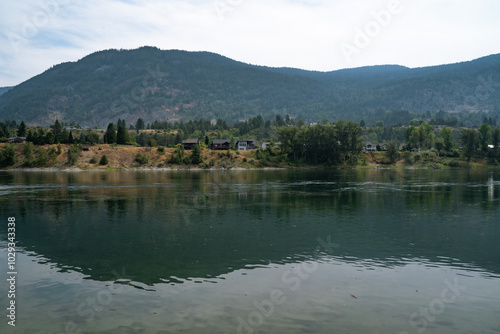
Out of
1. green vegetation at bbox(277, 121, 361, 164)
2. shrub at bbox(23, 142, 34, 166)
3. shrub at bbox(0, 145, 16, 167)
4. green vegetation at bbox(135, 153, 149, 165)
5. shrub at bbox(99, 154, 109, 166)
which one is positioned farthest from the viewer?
green vegetation at bbox(277, 121, 361, 164)

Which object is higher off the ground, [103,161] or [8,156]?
[8,156]

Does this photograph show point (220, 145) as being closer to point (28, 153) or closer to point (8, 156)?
point (28, 153)

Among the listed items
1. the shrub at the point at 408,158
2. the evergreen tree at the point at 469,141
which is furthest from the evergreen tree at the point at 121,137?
the evergreen tree at the point at 469,141

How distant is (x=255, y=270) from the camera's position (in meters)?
23.9

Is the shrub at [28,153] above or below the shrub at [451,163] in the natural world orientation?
above

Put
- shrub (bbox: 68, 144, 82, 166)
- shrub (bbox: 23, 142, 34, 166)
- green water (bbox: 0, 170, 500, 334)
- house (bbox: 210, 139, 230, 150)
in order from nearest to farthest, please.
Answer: green water (bbox: 0, 170, 500, 334) < shrub (bbox: 23, 142, 34, 166) < shrub (bbox: 68, 144, 82, 166) < house (bbox: 210, 139, 230, 150)

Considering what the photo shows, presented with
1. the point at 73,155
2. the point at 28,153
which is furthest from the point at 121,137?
the point at 28,153

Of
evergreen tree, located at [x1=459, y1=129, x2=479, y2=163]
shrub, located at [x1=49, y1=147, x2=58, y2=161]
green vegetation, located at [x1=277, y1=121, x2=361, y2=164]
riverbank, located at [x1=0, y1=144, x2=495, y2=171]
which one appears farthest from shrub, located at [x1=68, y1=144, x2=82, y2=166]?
evergreen tree, located at [x1=459, y1=129, x2=479, y2=163]

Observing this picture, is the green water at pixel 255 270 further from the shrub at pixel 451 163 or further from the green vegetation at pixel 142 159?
the shrub at pixel 451 163

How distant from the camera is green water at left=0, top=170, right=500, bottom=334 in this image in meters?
17.0

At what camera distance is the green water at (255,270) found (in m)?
17.0

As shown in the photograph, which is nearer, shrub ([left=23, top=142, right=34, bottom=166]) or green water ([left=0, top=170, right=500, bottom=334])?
green water ([left=0, top=170, right=500, bottom=334])

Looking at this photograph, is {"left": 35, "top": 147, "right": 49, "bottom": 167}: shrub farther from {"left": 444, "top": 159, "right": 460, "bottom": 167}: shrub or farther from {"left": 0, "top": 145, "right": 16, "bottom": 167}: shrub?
{"left": 444, "top": 159, "right": 460, "bottom": 167}: shrub

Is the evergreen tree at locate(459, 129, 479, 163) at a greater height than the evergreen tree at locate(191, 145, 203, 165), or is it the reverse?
the evergreen tree at locate(459, 129, 479, 163)
